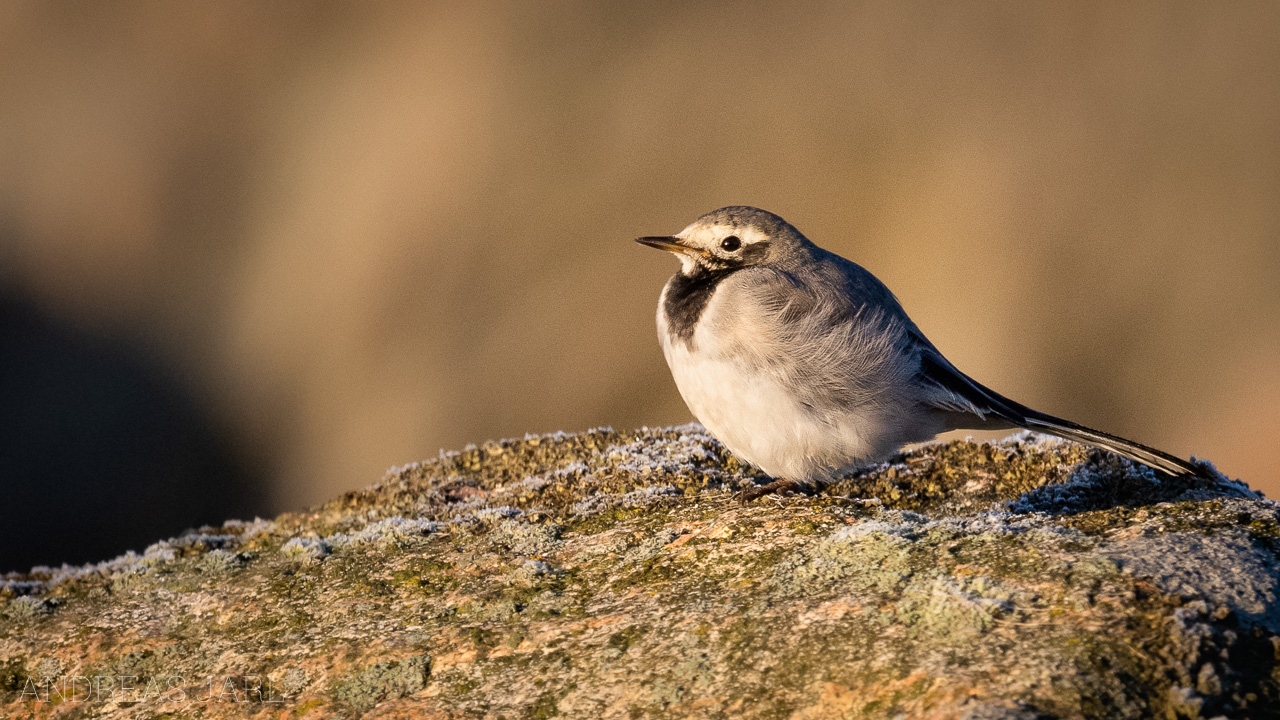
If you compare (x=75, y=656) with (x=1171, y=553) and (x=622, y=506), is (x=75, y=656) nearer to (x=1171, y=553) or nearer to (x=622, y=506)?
(x=622, y=506)

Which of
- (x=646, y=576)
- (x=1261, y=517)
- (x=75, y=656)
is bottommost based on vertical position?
(x=1261, y=517)

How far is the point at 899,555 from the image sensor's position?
4.28 meters

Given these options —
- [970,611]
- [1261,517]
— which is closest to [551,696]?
[970,611]

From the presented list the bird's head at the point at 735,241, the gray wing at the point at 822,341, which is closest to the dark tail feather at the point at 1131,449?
the gray wing at the point at 822,341

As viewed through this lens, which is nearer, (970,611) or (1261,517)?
(970,611)

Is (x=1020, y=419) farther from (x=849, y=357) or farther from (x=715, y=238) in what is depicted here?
(x=715, y=238)

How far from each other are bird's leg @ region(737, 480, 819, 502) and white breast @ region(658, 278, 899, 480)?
0.41 ft

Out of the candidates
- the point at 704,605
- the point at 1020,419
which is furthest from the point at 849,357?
the point at 704,605

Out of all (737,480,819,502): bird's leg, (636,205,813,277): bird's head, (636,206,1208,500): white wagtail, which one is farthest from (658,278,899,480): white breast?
(636,205,813,277): bird's head

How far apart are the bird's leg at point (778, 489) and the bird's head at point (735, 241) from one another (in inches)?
59.2

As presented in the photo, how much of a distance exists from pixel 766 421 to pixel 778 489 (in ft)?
1.86

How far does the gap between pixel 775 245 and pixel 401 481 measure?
3.50 meters

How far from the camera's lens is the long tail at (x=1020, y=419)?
545 centimetres

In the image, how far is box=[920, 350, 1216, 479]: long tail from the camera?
5.45 m
